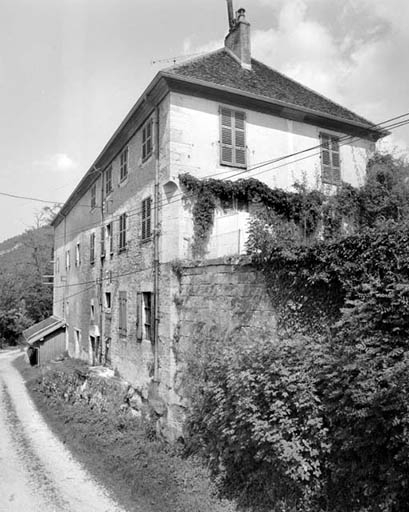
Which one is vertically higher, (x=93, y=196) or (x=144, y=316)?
(x=93, y=196)

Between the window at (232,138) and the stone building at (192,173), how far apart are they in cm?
3

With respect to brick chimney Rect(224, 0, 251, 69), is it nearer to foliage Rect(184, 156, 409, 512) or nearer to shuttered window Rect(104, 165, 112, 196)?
shuttered window Rect(104, 165, 112, 196)

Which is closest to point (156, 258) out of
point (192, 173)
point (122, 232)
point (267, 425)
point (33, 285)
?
point (192, 173)

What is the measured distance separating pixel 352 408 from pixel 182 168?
8439 millimetres

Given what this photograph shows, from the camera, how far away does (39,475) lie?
31.1ft

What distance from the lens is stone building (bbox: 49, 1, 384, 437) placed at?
10.8 m

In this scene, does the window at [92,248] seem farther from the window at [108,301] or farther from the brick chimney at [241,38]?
the brick chimney at [241,38]

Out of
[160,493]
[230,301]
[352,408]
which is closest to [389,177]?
[230,301]

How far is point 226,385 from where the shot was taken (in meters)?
7.53

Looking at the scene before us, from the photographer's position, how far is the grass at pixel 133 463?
24.5 ft

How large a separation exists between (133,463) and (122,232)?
869 cm

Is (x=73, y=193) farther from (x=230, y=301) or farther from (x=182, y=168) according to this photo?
(x=230, y=301)

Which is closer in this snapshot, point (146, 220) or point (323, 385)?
point (323, 385)

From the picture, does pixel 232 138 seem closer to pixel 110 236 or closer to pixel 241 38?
pixel 241 38
